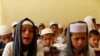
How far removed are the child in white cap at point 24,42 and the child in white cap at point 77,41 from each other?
367mm

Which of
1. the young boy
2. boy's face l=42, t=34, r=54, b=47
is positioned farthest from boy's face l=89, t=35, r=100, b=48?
boy's face l=42, t=34, r=54, b=47

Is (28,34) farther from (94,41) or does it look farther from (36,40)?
(94,41)

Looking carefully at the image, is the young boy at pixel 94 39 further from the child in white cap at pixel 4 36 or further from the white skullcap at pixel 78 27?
the white skullcap at pixel 78 27

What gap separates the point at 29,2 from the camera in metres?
8.34

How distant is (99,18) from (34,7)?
2.18 meters

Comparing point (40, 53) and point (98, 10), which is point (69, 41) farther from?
point (98, 10)

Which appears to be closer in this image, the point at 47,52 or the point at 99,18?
the point at 47,52

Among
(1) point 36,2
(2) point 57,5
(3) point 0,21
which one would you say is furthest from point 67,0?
(3) point 0,21

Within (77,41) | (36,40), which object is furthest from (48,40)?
(77,41)

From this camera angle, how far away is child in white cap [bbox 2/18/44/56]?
2.90 m

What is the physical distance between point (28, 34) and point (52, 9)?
18.2 ft

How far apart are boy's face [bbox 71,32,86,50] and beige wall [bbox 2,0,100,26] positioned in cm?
550

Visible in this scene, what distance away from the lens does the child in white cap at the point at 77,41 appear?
8.98 feet

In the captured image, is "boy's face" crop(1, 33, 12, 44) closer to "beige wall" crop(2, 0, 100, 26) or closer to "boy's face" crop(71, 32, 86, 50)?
"boy's face" crop(71, 32, 86, 50)
